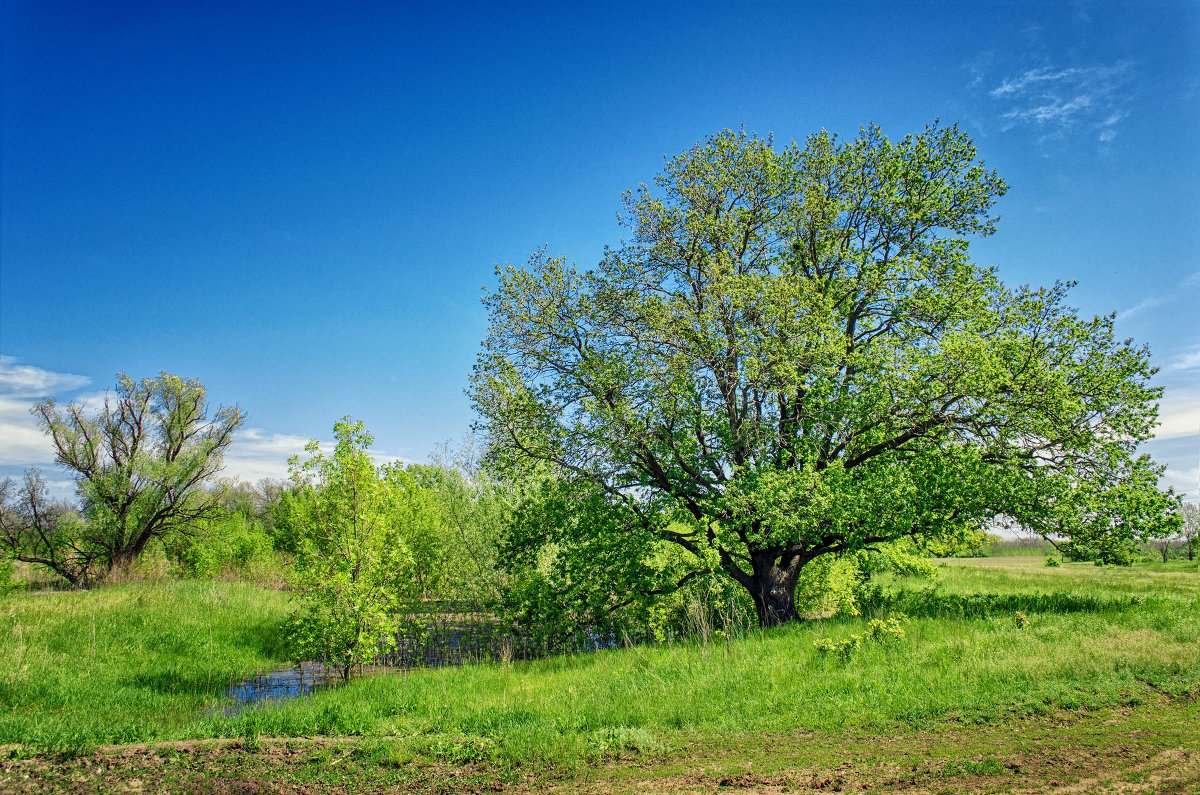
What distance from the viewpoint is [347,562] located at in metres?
12.1

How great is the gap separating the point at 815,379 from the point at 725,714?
25.8ft

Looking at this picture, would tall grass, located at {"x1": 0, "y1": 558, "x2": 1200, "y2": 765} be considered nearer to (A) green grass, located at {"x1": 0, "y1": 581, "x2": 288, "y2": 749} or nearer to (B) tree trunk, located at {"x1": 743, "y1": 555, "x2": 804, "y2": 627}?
(A) green grass, located at {"x1": 0, "y1": 581, "x2": 288, "y2": 749}

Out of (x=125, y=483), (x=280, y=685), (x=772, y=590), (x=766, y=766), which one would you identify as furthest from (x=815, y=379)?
(x=125, y=483)

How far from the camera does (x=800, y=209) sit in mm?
13922

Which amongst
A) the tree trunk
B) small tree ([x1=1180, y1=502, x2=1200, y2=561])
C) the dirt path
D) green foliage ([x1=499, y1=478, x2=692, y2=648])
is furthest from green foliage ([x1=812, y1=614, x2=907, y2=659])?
small tree ([x1=1180, y1=502, x2=1200, y2=561])

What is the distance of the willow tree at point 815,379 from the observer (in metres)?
11.2

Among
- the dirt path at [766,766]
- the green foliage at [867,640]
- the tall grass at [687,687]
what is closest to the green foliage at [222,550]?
the tall grass at [687,687]

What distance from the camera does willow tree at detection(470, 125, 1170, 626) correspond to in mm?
11242

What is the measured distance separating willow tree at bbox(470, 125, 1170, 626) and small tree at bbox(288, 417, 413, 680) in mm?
3107

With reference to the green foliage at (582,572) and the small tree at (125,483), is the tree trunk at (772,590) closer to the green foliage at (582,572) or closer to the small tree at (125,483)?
the green foliage at (582,572)

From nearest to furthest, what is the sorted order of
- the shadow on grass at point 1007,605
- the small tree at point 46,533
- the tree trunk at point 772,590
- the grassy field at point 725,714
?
the grassy field at point 725,714, the shadow on grass at point 1007,605, the tree trunk at point 772,590, the small tree at point 46,533

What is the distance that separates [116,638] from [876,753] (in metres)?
18.1

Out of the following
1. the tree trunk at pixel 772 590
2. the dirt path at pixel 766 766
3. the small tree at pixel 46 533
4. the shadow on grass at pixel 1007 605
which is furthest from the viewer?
the small tree at pixel 46 533

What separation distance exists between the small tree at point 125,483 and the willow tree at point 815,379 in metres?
29.3
